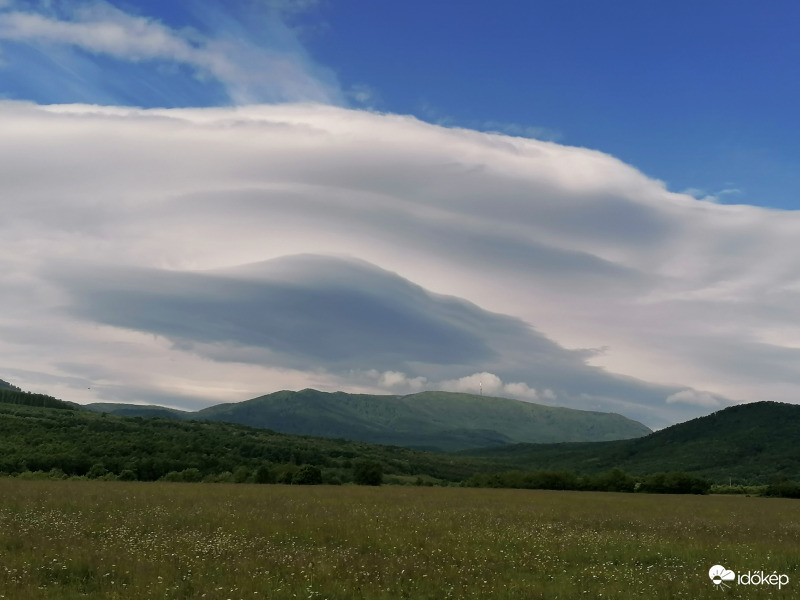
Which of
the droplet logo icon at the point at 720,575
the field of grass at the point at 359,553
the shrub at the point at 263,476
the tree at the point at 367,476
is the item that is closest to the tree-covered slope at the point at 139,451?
the shrub at the point at 263,476

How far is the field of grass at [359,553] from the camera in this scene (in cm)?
1647

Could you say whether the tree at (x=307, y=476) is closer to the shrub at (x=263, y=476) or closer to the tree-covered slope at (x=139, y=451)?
the shrub at (x=263, y=476)

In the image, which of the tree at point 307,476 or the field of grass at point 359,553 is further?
the tree at point 307,476

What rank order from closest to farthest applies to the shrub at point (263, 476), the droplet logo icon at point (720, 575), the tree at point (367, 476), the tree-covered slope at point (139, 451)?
1. the droplet logo icon at point (720, 575)
2. the shrub at point (263, 476)
3. the tree at point (367, 476)
4. the tree-covered slope at point (139, 451)

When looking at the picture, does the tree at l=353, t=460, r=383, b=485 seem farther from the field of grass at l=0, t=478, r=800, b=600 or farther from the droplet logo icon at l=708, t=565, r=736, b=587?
the droplet logo icon at l=708, t=565, r=736, b=587

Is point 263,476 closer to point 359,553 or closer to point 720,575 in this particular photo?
point 359,553

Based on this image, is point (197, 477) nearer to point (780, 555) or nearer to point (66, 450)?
point (66, 450)

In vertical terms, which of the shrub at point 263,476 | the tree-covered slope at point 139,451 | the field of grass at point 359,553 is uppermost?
the field of grass at point 359,553

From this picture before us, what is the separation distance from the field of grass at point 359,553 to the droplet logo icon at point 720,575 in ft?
1.02

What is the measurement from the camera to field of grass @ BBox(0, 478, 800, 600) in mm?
16469

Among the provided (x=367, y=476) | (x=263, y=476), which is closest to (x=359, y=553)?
(x=263, y=476)

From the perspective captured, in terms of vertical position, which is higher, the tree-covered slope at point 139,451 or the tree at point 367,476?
the tree at point 367,476

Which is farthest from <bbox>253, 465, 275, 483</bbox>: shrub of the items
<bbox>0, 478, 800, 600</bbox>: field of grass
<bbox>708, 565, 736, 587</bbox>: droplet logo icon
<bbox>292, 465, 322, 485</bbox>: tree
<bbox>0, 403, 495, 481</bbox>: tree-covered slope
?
<bbox>708, 565, 736, 587</bbox>: droplet logo icon

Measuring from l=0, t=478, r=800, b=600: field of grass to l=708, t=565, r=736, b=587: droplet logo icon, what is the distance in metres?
0.31
